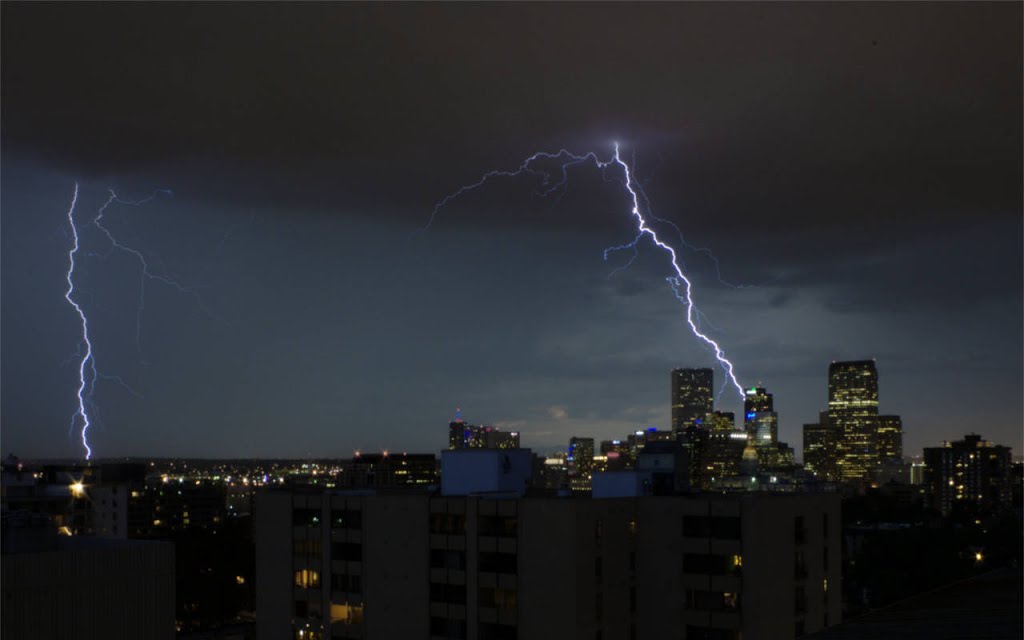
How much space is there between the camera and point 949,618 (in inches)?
617

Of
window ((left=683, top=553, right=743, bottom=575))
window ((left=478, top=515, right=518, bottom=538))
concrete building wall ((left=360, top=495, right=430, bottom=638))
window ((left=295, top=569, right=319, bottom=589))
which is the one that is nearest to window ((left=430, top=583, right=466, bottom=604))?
concrete building wall ((left=360, top=495, right=430, bottom=638))

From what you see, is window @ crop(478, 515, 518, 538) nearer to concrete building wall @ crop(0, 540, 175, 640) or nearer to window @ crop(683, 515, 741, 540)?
window @ crop(683, 515, 741, 540)

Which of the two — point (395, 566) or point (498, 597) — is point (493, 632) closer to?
point (498, 597)

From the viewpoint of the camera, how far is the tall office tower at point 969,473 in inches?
6614

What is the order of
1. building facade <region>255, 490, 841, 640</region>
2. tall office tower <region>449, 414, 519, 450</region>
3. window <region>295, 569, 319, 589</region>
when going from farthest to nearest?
tall office tower <region>449, 414, 519, 450</region> < window <region>295, 569, 319, 589</region> < building facade <region>255, 490, 841, 640</region>

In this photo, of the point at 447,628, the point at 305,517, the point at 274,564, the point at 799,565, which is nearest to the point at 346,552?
the point at 305,517

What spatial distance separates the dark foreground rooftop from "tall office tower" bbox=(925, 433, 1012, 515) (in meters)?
159

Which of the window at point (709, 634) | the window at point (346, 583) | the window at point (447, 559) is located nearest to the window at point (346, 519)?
the window at point (346, 583)

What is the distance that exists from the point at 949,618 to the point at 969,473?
560 ft

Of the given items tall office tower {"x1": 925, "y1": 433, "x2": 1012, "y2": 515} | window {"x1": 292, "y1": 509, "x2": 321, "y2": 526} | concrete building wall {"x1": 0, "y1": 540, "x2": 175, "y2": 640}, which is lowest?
tall office tower {"x1": 925, "y1": 433, "x2": 1012, "y2": 515}

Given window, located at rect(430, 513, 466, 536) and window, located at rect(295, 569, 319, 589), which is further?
window, located at rect(295, 569, 319, 589)

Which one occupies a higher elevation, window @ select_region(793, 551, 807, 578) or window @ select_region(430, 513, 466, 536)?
window @ select_region(430, 513, 466, 536)

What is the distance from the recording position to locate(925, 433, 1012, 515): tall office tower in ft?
551

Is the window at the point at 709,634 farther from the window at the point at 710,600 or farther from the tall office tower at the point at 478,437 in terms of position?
the tall office tower at the point at 478,437
